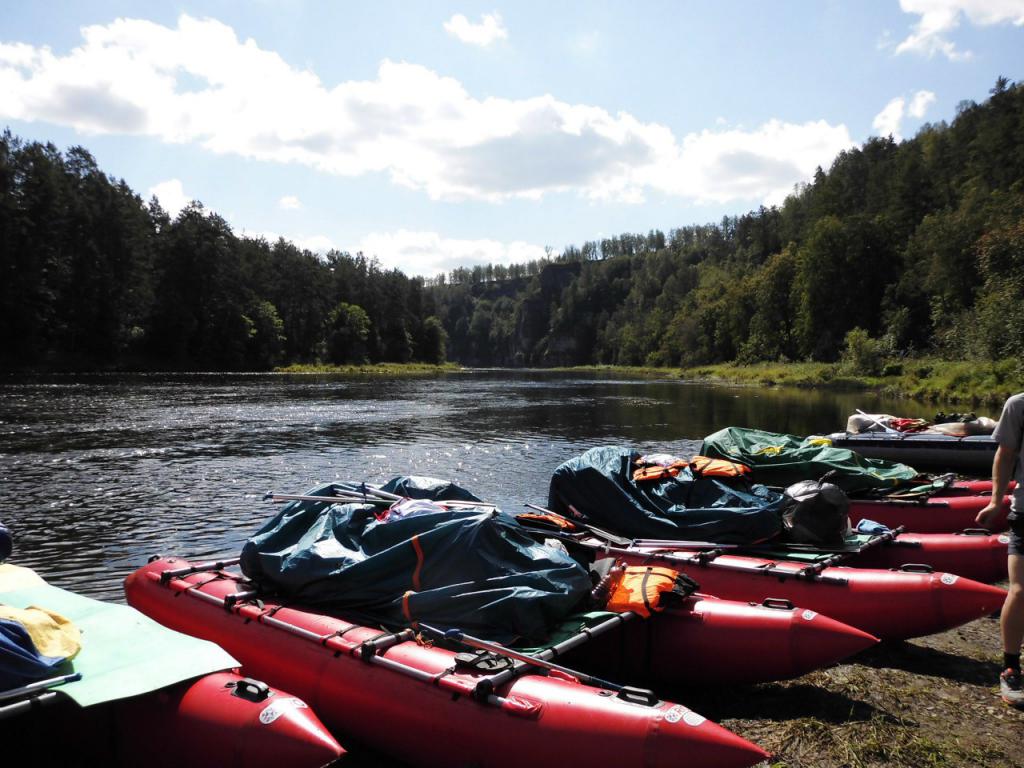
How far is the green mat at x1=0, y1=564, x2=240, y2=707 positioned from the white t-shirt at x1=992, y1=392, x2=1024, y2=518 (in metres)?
6.01

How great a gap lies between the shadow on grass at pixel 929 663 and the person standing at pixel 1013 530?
0.70 metres

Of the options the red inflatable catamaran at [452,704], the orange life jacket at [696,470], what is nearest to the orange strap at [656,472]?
the orange life jacket at [696,470]

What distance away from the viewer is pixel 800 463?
Answer: 1197 centimetres

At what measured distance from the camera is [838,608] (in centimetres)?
706

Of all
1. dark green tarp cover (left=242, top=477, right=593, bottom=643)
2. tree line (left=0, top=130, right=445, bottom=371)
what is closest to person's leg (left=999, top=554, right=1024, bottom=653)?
dark green tarp cover (left=242, top=477, right=593, bottom=643)

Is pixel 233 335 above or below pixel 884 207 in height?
below

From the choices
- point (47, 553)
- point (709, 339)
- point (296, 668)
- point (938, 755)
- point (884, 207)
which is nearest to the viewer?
point (938, 755)

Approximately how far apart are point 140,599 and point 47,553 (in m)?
4.92

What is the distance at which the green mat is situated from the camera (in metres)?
4.77

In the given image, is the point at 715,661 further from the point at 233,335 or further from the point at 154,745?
the point at 233,335

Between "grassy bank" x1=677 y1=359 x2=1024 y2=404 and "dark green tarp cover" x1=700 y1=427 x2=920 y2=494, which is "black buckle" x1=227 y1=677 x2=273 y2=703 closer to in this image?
"dark green tarp cover" x1=700 y1=427 x2=920 y2=494

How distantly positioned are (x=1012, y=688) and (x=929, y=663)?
121 centimetres

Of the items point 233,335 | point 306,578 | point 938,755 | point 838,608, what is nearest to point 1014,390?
point 838,608

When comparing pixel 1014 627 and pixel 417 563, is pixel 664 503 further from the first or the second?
pixel 1014 627
